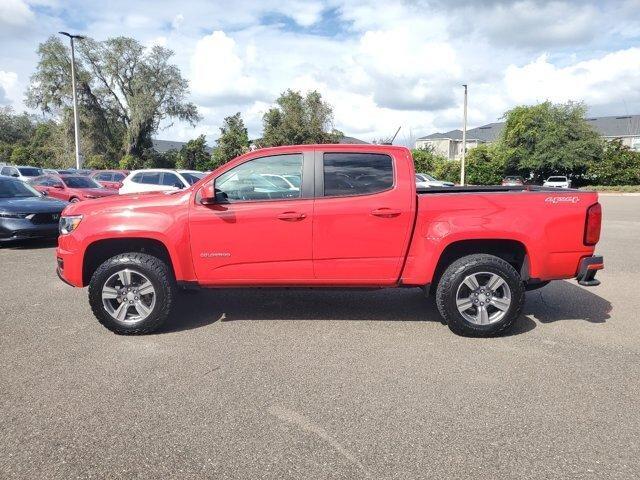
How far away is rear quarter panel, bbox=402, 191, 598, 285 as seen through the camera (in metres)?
4.61

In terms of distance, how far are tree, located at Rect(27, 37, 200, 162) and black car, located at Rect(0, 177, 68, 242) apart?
4055cm

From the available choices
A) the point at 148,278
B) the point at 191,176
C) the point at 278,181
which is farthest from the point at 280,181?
the point at 191,176

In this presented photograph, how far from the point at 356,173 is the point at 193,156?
46553 mm

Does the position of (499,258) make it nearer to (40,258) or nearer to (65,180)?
(40,258)

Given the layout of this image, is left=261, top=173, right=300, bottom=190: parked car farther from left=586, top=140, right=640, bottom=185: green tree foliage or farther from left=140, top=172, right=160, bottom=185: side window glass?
→ left=586, top=140, right=640, bottom=185: green tree foliage

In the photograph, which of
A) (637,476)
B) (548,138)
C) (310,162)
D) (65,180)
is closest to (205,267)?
(310,162)

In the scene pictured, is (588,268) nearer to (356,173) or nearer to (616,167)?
(356,173)

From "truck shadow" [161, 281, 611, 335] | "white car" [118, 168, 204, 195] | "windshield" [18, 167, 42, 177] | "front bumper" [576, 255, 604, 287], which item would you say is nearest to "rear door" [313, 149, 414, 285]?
"truck shadow" [161, 281, 611, 335]

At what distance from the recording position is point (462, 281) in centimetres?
467

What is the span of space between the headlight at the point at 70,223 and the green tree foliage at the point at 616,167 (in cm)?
4520

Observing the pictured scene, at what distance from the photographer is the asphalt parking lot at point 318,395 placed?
2.79 meters

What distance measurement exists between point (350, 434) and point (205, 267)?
7.70ft

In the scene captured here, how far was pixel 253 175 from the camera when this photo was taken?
482 cm

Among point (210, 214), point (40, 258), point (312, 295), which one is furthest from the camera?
point (40, 258)
